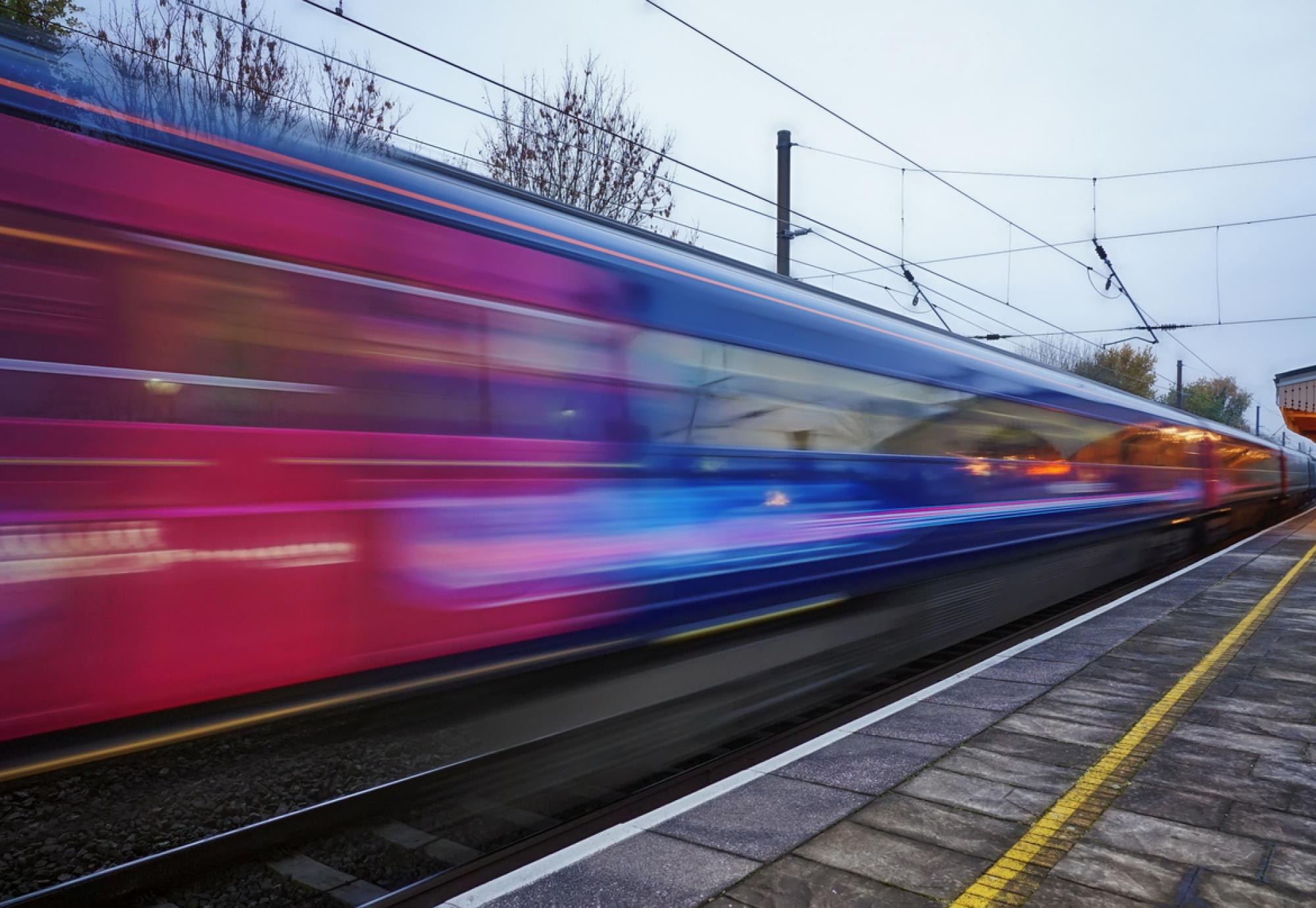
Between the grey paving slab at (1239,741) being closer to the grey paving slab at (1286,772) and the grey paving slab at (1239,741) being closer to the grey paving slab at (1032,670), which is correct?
the grey paving slab at (1286,772)

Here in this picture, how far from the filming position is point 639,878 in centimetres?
289

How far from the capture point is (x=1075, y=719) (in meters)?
4.69

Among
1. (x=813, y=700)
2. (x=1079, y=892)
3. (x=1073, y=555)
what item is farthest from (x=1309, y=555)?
(x=1079, y=892)

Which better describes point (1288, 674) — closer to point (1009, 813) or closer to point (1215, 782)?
point (1215, 782)

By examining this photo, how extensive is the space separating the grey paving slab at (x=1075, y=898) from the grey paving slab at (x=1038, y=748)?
124 cm

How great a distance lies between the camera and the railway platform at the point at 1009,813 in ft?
9.29

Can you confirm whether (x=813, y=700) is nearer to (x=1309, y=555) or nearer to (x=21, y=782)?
(x=21, y=782)

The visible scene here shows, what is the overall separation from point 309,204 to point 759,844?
107 inches

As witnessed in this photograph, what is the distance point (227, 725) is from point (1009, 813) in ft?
9.16

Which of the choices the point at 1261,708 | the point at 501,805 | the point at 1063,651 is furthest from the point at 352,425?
the point at 1063,651

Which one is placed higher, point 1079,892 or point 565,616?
point 565,616

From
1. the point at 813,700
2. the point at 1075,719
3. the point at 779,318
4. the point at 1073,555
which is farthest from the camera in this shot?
the point at 1073,555

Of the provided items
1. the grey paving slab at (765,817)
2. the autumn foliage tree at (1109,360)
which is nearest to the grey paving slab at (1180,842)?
the grey paving slab at (765,817)

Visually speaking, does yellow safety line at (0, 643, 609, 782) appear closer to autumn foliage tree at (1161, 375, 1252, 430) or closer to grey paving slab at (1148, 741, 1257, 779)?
grey paving slab at (1148, 741, 1257, 779)
